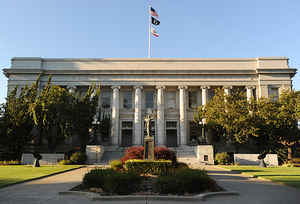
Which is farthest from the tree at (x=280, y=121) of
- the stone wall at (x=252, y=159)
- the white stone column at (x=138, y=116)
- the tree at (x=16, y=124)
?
the tree at (x=16, y=124)

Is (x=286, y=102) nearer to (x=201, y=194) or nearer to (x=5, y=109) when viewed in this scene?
(x=201, y=194)

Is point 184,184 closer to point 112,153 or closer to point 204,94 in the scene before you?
point 112,153

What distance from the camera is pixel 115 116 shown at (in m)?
38.9

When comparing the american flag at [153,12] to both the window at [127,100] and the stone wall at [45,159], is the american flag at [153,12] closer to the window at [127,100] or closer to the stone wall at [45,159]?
the window at [127,100]

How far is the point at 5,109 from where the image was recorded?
31500 mm

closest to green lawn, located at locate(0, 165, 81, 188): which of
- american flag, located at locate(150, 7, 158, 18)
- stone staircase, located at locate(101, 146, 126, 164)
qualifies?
stone staircase, located at locate(101, 146, 126, 164)

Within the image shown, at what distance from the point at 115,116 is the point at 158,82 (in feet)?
27.9

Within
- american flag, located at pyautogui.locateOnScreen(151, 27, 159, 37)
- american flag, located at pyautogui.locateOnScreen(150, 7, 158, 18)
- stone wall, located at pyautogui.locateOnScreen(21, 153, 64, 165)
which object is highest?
american flag, located at pyautogui.locateOnScreen(150, 7, 158, 18)

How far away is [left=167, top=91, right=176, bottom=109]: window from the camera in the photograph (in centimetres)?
4159

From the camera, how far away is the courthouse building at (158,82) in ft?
130

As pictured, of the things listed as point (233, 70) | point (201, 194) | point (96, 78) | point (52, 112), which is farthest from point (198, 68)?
point (201, 194)

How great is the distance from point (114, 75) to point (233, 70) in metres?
18.6

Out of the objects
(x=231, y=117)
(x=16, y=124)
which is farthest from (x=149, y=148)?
(x=16, y=124)

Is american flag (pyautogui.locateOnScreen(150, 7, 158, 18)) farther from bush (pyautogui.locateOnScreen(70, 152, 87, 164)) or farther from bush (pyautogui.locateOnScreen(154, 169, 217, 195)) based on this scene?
bush (pyautogui.locateOnScreen(154, 169, 217, 195))
